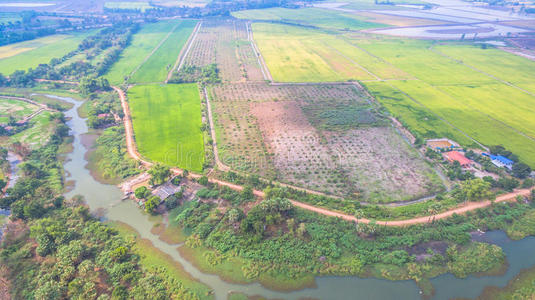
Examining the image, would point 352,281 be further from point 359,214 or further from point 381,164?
point 381,164

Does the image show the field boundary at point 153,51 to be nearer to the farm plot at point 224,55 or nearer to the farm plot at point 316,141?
the farm plot at point 224,55

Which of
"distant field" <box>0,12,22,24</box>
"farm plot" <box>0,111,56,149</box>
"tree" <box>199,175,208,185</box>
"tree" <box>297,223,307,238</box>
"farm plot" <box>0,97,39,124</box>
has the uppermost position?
"distant field" <box>0,12,22,24</box>

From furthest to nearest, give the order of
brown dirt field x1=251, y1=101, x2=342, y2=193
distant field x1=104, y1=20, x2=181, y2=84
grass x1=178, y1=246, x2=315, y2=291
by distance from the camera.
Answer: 1. distant field x1=104, y1=20, x2=181, y2=84
2. brown dirt field x1=251, y1=101, x2=342, y2=193
3. grass x1=178, y1=246, x2=315, y2=291

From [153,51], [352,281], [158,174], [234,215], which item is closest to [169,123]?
[158,174]

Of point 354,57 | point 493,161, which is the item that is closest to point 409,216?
point 493,161

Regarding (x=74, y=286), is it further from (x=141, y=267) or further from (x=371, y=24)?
(x=371, y=24)

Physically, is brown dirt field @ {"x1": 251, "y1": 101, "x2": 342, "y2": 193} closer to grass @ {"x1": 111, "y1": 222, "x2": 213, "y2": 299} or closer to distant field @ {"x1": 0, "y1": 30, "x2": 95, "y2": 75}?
grass @ {"x1": 111, "y1": 222, "x2": 213, "y2": 299}

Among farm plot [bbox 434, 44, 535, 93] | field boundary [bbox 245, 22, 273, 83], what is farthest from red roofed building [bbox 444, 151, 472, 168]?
field boundary [bbox 245, 22, 273, 83]
